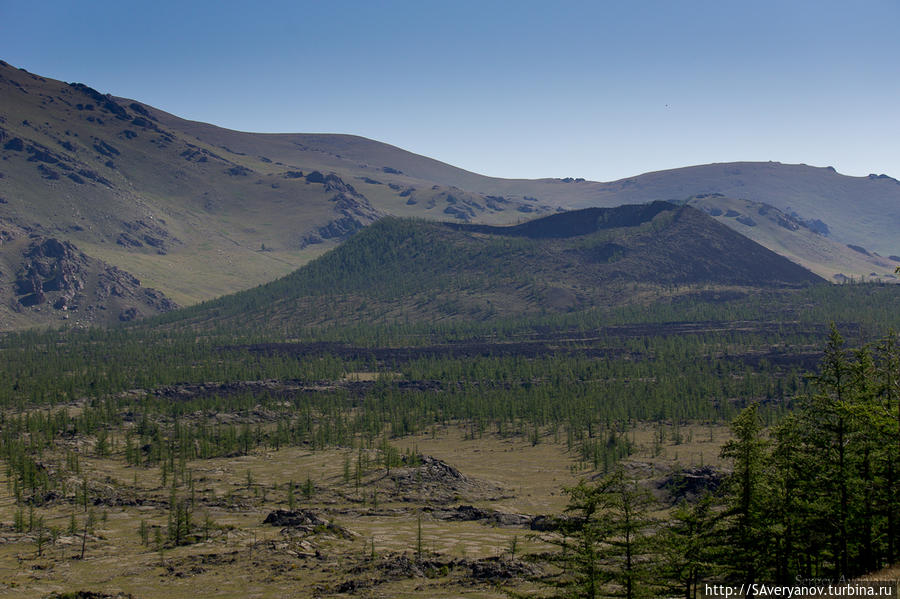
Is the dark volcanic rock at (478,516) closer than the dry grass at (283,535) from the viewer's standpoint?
No

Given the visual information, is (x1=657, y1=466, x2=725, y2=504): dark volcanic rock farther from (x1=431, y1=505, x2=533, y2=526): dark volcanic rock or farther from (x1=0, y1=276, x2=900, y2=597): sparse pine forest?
(x1=431, y1=505, x2=533, y2=526): dark volcanic rock

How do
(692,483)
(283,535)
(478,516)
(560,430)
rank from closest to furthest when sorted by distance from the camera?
(283,535) → (478,516) → (692,483) → (560,430)

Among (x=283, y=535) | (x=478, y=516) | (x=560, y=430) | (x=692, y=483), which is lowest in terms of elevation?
(x=478, y=516)

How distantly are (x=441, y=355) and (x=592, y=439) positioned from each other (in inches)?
3101

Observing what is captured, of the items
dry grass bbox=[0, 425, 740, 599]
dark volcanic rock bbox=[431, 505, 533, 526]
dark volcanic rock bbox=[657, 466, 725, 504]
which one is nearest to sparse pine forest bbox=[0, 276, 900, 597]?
dark volcanic rock bbox=[657, 466, 725, 504]

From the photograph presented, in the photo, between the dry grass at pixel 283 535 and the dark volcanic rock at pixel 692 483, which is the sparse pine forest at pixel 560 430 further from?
the dry grass at pixel 283 535

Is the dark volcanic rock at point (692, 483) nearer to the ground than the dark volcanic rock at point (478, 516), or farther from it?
farther from it

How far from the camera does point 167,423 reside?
120438mm

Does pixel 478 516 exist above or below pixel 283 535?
below

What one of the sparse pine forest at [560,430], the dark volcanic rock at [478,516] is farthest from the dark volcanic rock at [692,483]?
the dark volcanic rock at [478,516]

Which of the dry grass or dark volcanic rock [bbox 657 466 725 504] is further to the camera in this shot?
dark volcanic rock [bbox 657 466 725 504]

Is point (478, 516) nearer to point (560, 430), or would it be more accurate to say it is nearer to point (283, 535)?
point (283, 535)

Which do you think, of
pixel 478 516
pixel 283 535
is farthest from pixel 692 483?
pixel 283 535


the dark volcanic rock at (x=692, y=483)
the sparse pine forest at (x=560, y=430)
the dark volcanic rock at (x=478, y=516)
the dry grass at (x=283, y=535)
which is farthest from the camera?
the dark volcanic rock at (x=692, y=483)
